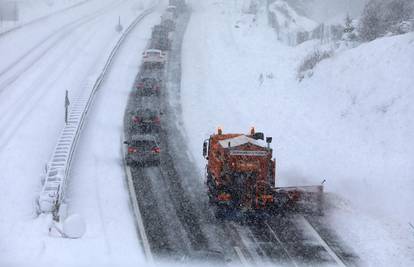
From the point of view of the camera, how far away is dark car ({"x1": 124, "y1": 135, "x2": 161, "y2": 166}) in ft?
87.6

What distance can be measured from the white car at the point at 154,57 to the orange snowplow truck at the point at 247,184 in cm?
2555

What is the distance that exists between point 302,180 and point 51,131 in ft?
47.6

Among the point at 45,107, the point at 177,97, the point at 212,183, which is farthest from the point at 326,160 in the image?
the point at 45,107

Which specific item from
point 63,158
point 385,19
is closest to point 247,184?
point 63,158

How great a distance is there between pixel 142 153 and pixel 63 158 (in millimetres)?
3811

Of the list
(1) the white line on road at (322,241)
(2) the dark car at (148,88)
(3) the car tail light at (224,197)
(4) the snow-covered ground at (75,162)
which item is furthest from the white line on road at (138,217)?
(2) the dark car at (148,88)

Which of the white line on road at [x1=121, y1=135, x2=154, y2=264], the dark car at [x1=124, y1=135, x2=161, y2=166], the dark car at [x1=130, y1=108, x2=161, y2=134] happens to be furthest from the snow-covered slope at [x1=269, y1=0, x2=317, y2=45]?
the white line on road at [x1=121, y1=135, x2=154, y2=264]

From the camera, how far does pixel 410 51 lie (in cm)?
2817

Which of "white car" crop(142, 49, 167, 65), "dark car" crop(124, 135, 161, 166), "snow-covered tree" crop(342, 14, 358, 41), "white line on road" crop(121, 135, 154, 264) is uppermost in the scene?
"snow-covered tree" crop(342, 14, 358, 41)

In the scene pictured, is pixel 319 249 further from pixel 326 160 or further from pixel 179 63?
pixel 179 63

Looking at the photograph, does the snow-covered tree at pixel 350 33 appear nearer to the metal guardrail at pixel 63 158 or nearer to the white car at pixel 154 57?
the white car at pixel 154 57

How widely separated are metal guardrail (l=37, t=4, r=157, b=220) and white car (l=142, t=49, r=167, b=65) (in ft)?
21.8

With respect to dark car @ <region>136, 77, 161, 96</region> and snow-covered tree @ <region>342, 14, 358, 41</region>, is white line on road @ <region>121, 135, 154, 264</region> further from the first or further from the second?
snow-covered tree @ <region>342, 14, 358, 41</region>

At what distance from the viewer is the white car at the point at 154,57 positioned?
46969mm
